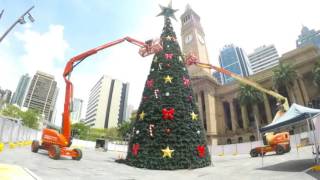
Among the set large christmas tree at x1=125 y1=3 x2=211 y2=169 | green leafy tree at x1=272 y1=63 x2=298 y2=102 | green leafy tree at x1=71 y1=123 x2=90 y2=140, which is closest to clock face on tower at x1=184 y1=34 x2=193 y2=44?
green leafy tree at x1=272 y1=63 x2=298 y2=102

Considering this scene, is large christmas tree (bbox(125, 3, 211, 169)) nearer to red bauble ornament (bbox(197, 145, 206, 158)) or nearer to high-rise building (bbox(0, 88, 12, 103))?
red bauble ornament (bbox(197, 145, 206, 158))

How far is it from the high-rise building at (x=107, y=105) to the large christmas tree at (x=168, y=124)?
151m

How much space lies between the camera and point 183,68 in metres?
17.0

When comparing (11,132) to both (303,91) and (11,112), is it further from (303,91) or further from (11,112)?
(303,91)

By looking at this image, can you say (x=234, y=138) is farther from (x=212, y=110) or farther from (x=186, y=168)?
(x=186, y=168)

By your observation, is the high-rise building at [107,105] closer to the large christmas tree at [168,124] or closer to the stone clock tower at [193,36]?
the stone clock tower at [193,36]

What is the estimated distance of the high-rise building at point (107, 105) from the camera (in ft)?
532

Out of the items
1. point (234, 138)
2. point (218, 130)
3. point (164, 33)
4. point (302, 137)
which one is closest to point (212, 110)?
point (218, 130)

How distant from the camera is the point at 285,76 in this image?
46.1 metres

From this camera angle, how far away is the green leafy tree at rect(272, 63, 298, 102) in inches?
1816

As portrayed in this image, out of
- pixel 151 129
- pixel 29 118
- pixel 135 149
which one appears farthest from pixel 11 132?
pixel 29 118

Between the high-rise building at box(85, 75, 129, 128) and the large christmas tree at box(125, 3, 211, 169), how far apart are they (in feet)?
494

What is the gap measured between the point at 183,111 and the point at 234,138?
153 ft

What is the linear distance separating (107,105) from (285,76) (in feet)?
460
